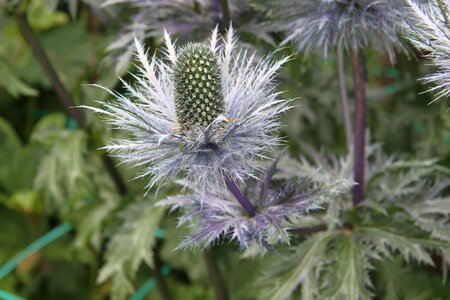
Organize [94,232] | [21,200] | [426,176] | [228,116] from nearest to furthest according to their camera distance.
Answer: [228,116] < [426,176] < [94,232] < [21,200]

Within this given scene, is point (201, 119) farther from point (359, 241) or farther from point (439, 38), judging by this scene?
point (359, 241)

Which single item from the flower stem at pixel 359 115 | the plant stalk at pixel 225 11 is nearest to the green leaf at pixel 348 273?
the flower stem at pixel 359 115

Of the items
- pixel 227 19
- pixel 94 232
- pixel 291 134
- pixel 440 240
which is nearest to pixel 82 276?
pixel 94 232

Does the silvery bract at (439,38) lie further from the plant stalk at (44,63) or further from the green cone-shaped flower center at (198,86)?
the plant stalk at (44,63)

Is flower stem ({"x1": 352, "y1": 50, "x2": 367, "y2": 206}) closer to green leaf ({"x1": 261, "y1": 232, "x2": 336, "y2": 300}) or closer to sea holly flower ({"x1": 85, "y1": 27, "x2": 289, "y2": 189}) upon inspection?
green leaf ({"x1": 261, "y1": 232, "x2": 336, "y2": 300})

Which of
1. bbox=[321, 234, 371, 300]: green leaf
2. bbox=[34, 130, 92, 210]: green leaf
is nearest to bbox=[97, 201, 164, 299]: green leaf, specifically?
bbox=[34, 130, 92, 210]: green leaf

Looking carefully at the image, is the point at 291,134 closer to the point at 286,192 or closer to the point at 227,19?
the point at 227,19
